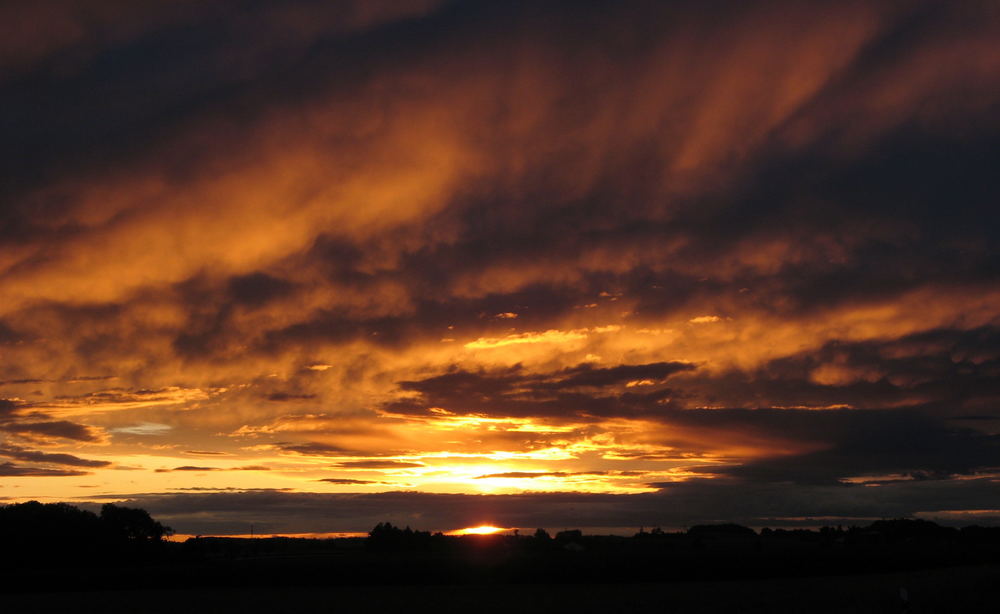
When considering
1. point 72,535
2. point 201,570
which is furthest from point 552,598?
point 72,535

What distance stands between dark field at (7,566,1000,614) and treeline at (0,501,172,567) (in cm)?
4497

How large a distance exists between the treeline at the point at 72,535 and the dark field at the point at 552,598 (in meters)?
45.0

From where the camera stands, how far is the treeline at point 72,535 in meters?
119

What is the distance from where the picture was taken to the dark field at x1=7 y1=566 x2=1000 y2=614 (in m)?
62.8

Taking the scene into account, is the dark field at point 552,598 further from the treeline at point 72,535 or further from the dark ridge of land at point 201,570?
the treeline at point 72,535

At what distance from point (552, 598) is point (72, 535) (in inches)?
3586

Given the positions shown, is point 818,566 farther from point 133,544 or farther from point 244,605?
point 133,544

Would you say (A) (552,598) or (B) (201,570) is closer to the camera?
(A) (552,598)

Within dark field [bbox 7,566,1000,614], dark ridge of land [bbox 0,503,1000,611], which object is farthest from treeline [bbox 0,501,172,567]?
dark field [bbox 7,566,1000,614]

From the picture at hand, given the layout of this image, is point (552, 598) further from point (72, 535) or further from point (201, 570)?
point (72, 535)

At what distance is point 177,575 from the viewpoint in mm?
100438

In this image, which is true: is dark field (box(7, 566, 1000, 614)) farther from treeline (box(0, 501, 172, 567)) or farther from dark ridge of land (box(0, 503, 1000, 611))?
treeline (box(0, 501, 172, 567))

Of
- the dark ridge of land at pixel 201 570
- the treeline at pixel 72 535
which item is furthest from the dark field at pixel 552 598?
the treeline at pixel 72 535

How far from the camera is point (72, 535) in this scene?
127 meters
